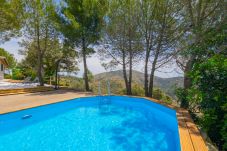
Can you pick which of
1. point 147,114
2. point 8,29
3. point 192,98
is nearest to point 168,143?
point 192,98

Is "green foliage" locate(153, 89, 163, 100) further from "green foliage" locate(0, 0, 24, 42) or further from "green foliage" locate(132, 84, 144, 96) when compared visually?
"green foliage" locate(0, 0, 24, 42)

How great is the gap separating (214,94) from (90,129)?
397cm

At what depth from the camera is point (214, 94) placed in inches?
171

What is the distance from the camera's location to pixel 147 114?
26.8ft

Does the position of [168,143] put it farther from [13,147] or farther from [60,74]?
[60,74]

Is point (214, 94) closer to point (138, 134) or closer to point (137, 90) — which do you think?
point (138, 134)

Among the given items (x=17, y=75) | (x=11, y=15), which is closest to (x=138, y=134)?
(x=11, y=15)

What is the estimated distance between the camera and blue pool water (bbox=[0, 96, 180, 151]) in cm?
478

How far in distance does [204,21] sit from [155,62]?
3991 millimetres

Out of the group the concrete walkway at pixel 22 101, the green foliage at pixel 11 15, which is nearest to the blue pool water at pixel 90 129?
the concrete walkway at pixel 22 101

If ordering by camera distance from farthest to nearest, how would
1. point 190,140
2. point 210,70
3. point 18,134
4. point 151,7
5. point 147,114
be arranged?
point 151,7 < point 147,114 < point 18,134 < point 210,70 < point 190,140

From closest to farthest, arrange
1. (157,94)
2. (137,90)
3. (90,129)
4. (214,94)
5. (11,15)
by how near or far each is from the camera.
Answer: (214,94) → (90,129) → (157,94) → (137,90) → (11,15)

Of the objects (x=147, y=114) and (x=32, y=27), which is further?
(x=32, y=27)

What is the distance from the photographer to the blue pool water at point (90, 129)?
188 inches
